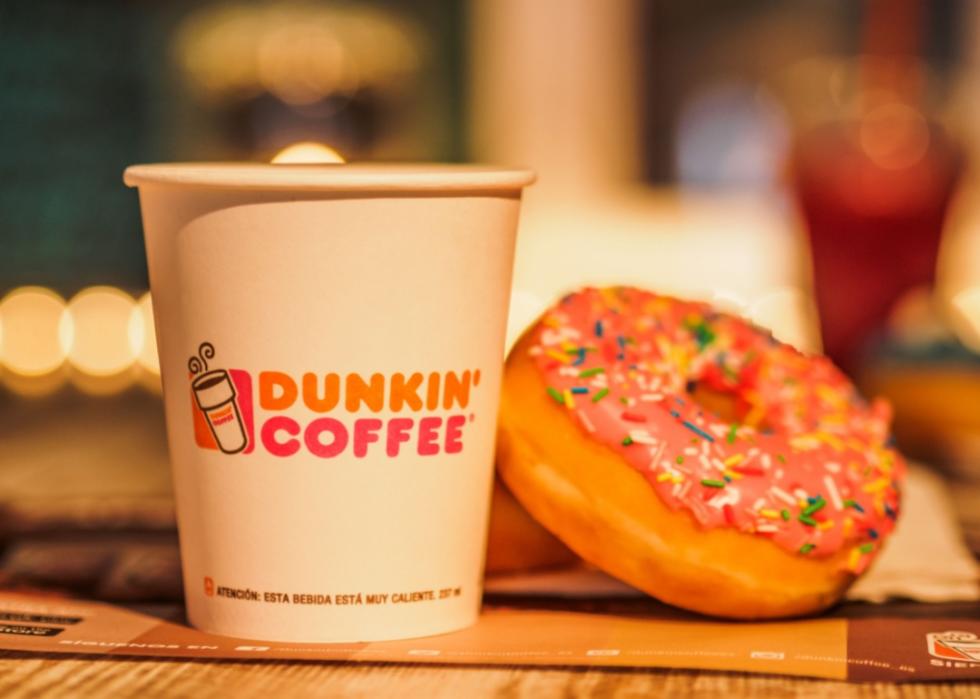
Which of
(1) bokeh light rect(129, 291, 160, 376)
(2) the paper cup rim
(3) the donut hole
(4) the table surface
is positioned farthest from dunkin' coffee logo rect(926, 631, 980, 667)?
(1) bokeh light rect(129, 291, 160, 376)

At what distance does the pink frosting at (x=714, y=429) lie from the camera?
0.88 m

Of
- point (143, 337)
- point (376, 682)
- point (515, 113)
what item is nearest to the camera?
point (376, 682)

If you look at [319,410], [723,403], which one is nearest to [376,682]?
[319,410]

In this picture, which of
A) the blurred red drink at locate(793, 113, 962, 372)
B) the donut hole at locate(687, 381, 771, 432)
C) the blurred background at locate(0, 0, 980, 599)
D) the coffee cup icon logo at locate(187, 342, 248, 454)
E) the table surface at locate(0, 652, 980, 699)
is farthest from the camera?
the blurred background at locate(0, 0, 980, 599)

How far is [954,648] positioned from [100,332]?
2758mm

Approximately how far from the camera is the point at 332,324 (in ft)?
2.65

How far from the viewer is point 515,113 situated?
3.58m

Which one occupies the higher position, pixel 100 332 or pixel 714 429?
pixel 714 429

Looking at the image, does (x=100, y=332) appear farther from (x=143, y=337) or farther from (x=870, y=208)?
(x=870, y=208)

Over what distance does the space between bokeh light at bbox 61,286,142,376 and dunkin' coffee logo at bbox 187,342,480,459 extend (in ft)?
7.40

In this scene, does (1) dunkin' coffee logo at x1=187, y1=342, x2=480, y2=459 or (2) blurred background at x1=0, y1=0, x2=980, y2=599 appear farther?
(2) blurred background at x1=0, y1=0, x2=980, y2=599

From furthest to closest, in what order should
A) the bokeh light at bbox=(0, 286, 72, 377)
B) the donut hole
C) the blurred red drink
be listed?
the bokeh light at bbox=(0, 286, 72, 377), the blurred red drink, the donut hole

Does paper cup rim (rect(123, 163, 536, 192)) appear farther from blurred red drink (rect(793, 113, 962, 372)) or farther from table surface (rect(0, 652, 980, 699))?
blurred red drink (rect(793, 113, 962, 372))

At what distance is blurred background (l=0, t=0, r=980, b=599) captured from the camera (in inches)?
133
